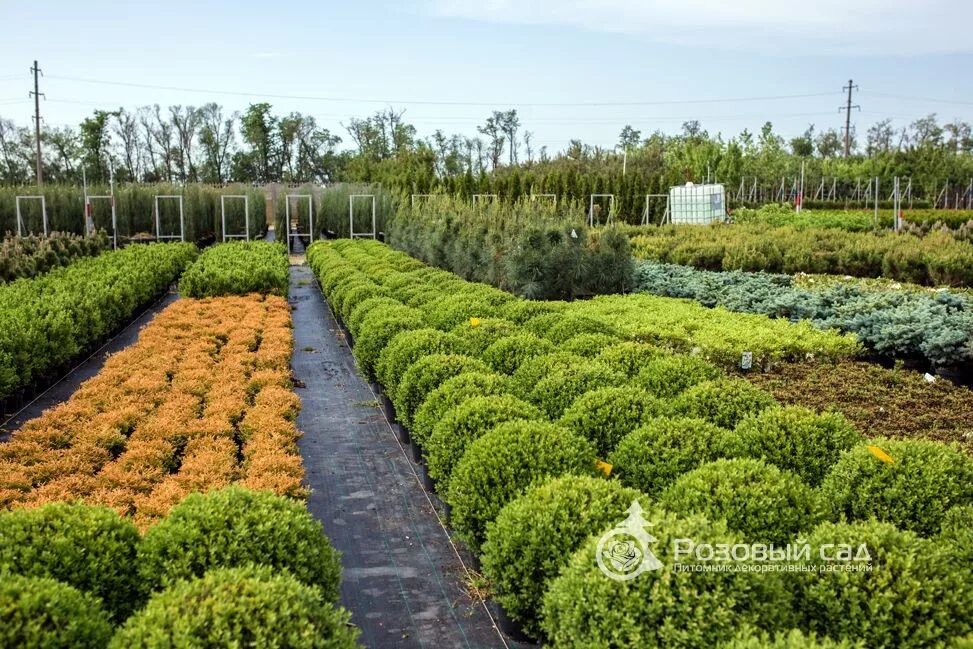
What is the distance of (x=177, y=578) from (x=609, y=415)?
2.97 meters

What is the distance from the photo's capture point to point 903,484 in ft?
14.0

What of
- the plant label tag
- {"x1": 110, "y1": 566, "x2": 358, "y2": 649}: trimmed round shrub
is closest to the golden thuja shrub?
{"x1": 110, "y1": 566, "x2": 358, "y2": 649}: trimmed round shrub

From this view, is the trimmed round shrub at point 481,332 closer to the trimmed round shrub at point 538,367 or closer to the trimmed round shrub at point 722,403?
the trimmed round shrub at point 538,367

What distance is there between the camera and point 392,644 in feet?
14.5

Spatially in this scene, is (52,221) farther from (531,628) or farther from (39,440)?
(531,628)

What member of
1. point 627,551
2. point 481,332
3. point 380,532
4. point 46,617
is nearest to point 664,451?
point 627,551

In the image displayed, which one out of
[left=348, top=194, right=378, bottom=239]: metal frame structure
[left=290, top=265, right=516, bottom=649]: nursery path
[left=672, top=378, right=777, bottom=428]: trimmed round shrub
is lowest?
[left=290, top=265, right=516, bottom=649]: nursery path

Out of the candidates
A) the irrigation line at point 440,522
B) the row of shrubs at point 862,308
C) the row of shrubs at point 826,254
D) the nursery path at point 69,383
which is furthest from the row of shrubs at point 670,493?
the row of shrubs at point 826,254

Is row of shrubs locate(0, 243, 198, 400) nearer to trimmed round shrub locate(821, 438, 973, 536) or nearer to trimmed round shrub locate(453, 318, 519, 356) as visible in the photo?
trimmed round shrub locate(453, 318, 519, 356)

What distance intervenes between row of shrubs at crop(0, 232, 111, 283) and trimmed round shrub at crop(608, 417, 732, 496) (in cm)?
1320

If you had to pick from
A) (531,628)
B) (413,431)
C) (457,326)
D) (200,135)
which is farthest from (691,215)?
(200,135)

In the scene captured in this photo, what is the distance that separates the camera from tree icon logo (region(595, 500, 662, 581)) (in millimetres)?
3180

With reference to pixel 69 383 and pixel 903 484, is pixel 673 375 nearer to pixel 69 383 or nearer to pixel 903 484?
pixel 903 484

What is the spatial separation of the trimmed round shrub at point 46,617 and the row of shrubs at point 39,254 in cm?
1300
